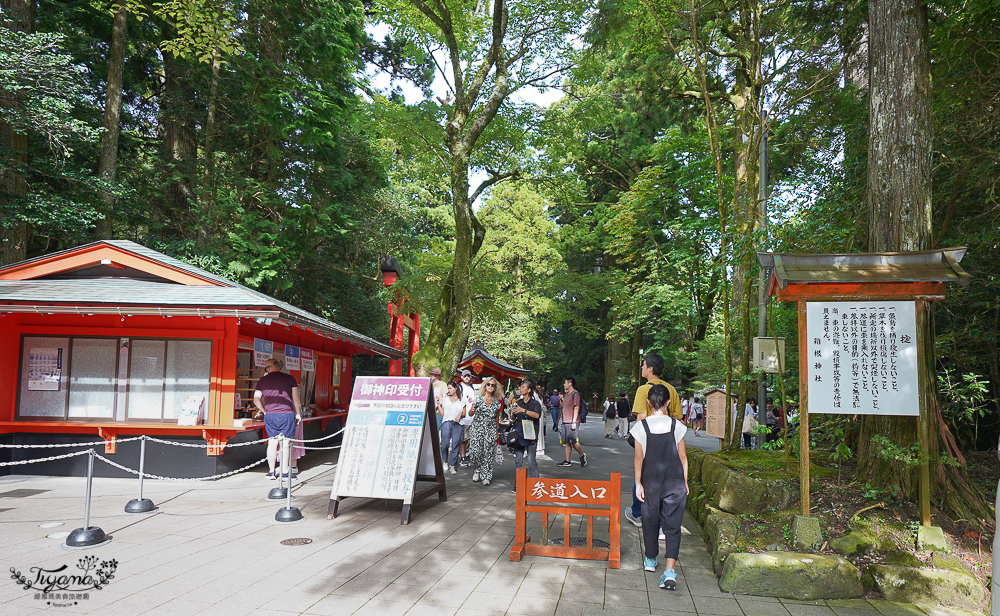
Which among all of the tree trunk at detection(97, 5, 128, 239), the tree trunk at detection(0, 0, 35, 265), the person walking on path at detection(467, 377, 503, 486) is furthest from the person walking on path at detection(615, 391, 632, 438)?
the tree trunk at detection(0, 0, 35, 265)

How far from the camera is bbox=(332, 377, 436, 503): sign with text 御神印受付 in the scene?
299 inches

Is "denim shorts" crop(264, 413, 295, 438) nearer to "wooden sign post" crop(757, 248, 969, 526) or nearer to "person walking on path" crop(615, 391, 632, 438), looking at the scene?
"wooden sign post" crop(757, 248, 969, 526)

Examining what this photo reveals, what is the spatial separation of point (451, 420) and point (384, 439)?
3573 millimetres

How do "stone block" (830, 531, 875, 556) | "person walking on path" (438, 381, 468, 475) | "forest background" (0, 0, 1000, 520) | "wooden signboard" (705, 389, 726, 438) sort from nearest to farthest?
"stone block" (830, 531, 875, 556) → "forest background" (0, 0, 1000, 520) → "person walking on path" (438, 381, 468, 475) → "wooden signboard" (705, 389, 726, 438)

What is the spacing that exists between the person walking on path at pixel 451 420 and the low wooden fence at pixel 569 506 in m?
5.33

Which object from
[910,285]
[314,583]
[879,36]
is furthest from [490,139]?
[314,583]

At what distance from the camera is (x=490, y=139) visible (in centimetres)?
1552

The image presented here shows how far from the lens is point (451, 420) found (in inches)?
450

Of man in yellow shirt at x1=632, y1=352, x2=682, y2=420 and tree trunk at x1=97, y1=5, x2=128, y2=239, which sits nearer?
man in yellow shirt at x1=632, y1=352, x2=682, y2=420

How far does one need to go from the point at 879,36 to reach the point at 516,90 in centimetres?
920

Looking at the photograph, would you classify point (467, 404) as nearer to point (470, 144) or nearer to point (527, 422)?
point (527, 422)

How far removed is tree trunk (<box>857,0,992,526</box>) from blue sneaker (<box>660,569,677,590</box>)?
2746 mm

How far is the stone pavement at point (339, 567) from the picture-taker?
4668mm

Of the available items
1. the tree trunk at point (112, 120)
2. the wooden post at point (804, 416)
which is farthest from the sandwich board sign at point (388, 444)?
the tree trunk at point (112, 120)
